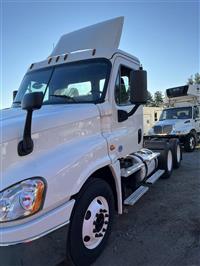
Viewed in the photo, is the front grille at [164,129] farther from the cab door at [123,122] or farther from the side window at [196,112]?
the cab door at [123,122]

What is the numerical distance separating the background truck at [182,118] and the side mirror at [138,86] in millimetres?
9552

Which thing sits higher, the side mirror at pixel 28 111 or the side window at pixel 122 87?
the side window at pixel 122 87

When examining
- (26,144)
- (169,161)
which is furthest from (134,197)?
(169,161)

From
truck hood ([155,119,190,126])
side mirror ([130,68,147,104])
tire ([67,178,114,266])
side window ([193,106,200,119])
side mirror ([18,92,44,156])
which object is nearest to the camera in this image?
side mirror ([18,92,44,156])

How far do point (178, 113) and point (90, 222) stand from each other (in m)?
11.8

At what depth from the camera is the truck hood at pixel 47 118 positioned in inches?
101

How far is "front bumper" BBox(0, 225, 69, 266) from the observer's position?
2.20 meters

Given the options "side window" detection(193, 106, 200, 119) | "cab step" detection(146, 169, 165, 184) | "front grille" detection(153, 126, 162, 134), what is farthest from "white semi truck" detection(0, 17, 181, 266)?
"side window" detection(193, 106, 200, 119)

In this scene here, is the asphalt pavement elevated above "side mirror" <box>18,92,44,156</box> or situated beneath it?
situated beneath

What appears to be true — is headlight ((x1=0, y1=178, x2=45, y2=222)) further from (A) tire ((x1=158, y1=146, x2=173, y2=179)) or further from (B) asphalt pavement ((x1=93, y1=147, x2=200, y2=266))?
(A) tire ((x1=158, y1=146, x2=173, y2=179))

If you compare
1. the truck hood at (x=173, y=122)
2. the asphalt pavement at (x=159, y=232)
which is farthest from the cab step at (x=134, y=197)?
the truck hood at (x=173, y=122)

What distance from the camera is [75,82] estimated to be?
3900 millimetres

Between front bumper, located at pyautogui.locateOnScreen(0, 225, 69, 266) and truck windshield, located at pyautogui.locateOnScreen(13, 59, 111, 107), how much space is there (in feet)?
5.91

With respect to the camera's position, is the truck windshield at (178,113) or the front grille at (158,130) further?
the truck windshield at (178,113)
